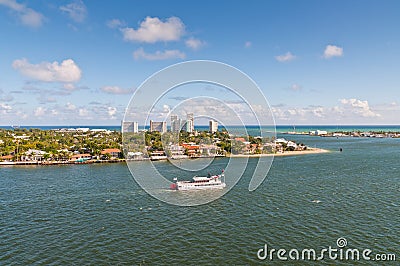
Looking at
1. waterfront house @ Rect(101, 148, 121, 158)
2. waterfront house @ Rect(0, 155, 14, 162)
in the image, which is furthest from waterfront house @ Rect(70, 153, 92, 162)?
waterfront house @ Rect(0, 155, 14, 162)

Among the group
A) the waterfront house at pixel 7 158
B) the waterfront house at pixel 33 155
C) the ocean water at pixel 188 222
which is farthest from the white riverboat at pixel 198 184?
the waterfront house at pixel 7 158

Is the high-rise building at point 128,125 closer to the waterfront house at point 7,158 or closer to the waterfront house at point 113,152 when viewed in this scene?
the waterfront house at point 113,152

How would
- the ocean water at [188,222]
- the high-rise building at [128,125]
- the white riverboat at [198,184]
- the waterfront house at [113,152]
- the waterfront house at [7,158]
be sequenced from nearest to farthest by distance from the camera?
the high-rise building at [128,125] → the ocean water at [188,222] → the white riverboat at [198,184] → the waterfront house at [7,158] → the waterfront house at [113,152]

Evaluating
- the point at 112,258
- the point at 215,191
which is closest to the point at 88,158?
the point at 215,191

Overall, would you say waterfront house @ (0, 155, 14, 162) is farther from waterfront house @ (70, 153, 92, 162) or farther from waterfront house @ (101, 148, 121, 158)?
waterfront house @ (101, 148, 121, 158)

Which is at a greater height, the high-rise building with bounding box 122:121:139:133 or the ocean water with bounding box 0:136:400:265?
the high-rise building with bounding box 122:121:139:133

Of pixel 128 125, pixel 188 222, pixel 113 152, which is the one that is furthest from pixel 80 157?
pixel 128 125

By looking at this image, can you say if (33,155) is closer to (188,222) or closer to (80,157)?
(80,157)

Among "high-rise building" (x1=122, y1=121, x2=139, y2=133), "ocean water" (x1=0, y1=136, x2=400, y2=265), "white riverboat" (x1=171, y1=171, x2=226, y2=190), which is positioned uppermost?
"high-rise building" (x1=122, y1=121, x2=139, y2=133)
